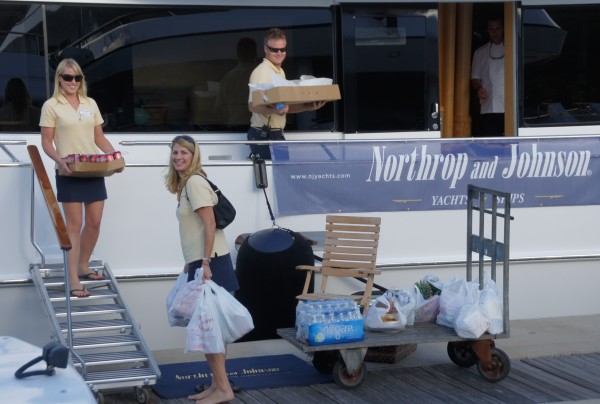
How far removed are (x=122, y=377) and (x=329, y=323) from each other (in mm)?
1319

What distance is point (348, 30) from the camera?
8.74m

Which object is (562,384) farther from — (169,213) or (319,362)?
(169,213)

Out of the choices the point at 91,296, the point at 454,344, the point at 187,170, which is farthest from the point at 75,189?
the point at 454,344

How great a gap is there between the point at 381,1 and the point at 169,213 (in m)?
2.59

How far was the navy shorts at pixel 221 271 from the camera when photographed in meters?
6.38

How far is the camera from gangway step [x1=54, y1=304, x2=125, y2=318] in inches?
274

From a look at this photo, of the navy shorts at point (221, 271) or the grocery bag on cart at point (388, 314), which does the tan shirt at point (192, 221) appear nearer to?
the navy shorts at point (221, 271)

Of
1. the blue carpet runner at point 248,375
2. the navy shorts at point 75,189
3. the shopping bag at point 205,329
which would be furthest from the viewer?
the navy shorts at point 75,189

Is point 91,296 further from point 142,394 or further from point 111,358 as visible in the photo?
point 142,394

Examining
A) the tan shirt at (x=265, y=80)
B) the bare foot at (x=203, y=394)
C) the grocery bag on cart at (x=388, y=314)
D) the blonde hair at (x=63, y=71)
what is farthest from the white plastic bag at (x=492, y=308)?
the blonde hair at (x=63, y=71)

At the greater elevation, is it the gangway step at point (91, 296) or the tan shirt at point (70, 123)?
the tan shirt at point (70, 123)

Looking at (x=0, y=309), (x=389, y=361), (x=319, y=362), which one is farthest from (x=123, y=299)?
(x=389, y=361)

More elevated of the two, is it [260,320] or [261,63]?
[261,63]

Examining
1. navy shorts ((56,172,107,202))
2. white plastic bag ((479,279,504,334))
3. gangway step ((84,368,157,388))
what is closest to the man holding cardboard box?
navy shorts ((56,172,107,202))
